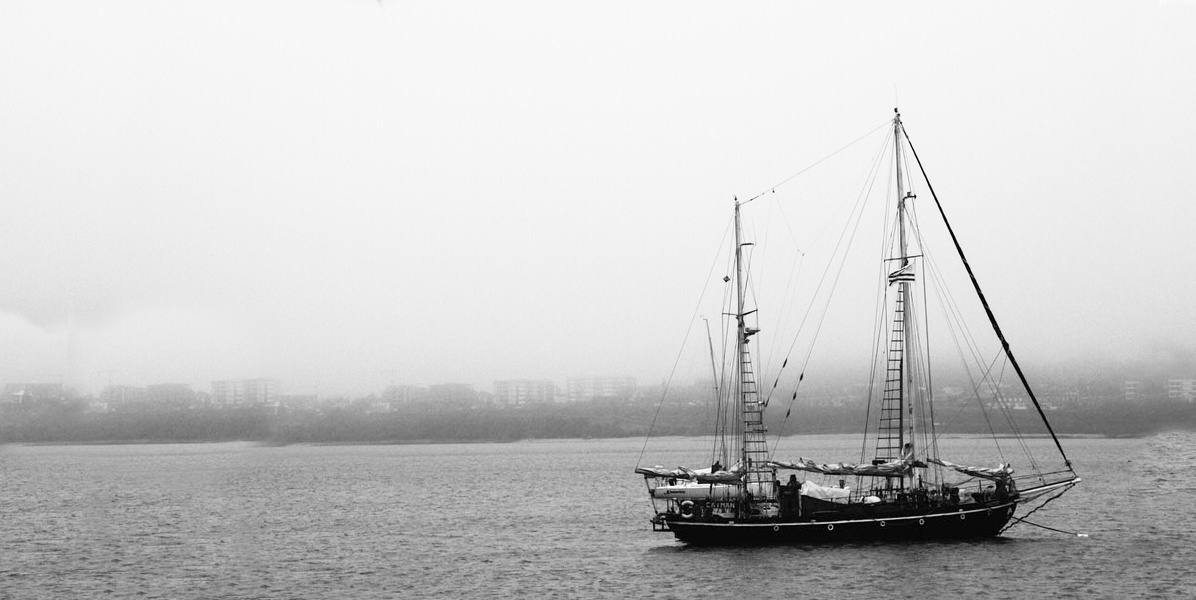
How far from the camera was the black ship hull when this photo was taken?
2611 inches

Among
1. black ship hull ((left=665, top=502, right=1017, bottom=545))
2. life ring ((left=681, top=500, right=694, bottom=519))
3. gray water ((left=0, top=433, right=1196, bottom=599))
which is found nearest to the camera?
gray water ((left=0, top=433, right=1196, bottom=599))

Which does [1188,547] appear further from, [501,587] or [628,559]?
[501,587]

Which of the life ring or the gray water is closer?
the gray water

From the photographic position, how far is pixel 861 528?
67.0 meters

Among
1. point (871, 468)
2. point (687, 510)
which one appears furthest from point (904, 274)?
point (687, 510)

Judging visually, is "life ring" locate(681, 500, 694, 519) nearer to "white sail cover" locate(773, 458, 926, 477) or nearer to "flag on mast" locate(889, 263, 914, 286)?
"white sail cover" locate(773, 458, 926, 477)

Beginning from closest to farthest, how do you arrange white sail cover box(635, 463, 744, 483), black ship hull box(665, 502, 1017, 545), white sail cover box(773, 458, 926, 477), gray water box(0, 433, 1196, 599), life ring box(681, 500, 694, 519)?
gray water box(0, 433, 1196, 599) < black ship hull box(665, 502, 1017, 545) < white sail cover box(773, 458, 926, 477) < life ring box(681, 500, 694, 519) < white sail cover box(635, 463, 744, 483)

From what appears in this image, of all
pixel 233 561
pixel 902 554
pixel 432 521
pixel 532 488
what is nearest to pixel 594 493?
pixel 532 488

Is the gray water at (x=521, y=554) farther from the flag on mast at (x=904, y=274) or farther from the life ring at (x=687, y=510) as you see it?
the flag on mast at (x=904, y=274)

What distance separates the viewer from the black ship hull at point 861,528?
2611 inches

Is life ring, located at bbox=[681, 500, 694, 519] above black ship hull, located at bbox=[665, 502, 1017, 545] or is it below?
above

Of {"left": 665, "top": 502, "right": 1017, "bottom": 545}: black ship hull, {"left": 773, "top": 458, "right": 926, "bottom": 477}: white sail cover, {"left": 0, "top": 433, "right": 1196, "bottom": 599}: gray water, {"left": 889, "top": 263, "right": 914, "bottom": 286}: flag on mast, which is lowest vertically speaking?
{"left": 0, "top": 433, "right": 1196, "bottom": 599}: gray water

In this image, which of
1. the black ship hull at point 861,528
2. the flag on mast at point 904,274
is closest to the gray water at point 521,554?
the black ship hull at point 861,528

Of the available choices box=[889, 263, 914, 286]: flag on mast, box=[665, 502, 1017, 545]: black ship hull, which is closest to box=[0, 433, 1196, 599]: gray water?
box=[665, 502, 1017, 545]: black ship hull
